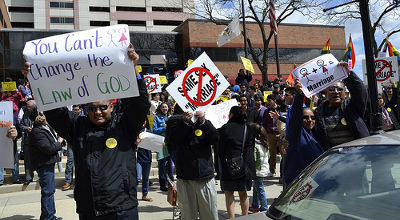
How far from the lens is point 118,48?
111 inches

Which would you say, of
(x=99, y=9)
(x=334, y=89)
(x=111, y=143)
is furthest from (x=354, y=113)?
(x=99, y=9)

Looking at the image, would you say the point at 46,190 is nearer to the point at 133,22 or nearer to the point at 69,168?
the point at 69,168

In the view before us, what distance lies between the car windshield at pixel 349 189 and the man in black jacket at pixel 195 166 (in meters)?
1.78

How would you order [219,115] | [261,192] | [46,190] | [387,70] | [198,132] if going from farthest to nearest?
[387,70], [261,192], [219,115], [46,190], [198,132]

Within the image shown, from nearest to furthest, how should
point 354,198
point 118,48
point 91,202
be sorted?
point 354,198
point 91,202
point 118,48

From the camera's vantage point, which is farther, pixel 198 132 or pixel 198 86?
pixel 198 86

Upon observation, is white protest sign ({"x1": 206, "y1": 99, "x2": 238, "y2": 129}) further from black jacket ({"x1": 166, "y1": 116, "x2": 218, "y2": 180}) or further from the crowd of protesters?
black jacket ({"x1": 166, "y1": 116, "x2": 218, "y2": 180})

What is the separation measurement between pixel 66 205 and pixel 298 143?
4.87 metres

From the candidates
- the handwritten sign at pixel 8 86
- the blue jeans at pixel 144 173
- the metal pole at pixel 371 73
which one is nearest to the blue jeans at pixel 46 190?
the blue jeans at pixel 144 173

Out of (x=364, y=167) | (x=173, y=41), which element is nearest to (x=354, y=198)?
(x=364, y=167)

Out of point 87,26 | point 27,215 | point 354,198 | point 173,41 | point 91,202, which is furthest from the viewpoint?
point 87,26

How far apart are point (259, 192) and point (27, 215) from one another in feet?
13.8

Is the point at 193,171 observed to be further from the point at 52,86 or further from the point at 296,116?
the point at 52,86

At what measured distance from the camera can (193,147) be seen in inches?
167
